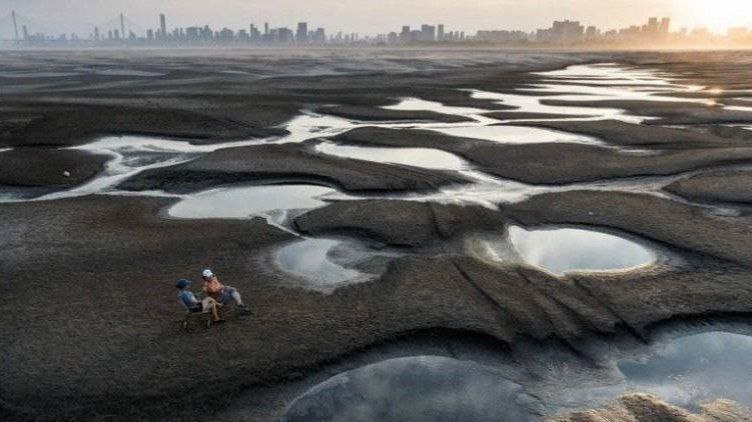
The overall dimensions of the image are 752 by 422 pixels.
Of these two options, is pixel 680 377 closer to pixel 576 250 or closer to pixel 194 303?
pixel 576 250

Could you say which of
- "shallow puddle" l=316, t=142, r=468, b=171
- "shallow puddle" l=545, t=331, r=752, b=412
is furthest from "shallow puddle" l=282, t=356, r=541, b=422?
"shallow puddle" l=316, t=142, r=468, b=171

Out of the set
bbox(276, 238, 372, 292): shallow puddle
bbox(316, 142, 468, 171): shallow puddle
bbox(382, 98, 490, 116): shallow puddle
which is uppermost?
bbox(382, 98, 490, 116): shallow puddle

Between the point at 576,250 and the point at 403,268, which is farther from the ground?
the point at 576,250

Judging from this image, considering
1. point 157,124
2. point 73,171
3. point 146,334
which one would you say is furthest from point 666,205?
point 157,124

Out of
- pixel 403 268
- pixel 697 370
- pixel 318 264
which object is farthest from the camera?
pixel 318 264

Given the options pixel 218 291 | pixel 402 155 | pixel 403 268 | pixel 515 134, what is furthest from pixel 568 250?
pixel 515 134

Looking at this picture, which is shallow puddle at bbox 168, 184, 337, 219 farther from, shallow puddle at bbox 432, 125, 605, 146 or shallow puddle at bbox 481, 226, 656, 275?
shallow puddle at bbox 432, 125, 605, 146

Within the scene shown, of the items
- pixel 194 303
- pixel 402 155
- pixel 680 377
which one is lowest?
pixel 680 377

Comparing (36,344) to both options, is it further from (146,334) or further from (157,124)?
(157,124)
